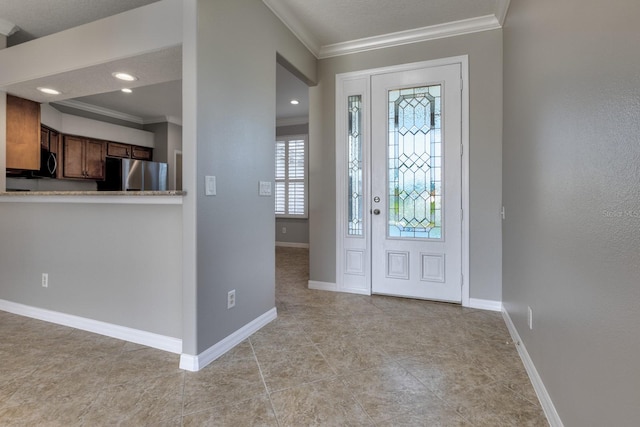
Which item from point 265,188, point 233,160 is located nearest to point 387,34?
point 265,188

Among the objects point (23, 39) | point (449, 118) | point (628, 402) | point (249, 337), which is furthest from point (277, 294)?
point (23, 39)

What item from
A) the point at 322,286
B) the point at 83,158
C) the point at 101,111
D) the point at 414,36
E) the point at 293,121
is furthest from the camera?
the point at 293,121

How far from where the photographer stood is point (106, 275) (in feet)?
7.90

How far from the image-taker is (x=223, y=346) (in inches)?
85.3

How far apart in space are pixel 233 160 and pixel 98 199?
1084mm

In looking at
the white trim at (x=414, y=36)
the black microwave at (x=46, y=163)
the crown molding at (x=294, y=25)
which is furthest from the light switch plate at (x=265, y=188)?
the black microwave at (x=46, y=163)

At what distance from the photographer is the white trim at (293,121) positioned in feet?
22.0

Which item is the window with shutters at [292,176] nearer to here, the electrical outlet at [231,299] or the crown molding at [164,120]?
the crown molding at [164,120]

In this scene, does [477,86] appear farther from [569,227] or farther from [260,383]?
[260,383]

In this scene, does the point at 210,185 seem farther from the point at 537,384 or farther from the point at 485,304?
the point at 485,304

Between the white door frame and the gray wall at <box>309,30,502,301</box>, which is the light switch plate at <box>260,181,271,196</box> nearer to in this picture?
the white door frame

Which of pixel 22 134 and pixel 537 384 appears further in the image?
pixel 22 134

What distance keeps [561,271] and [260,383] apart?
1.62 meters

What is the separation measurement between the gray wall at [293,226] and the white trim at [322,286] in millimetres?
3033
